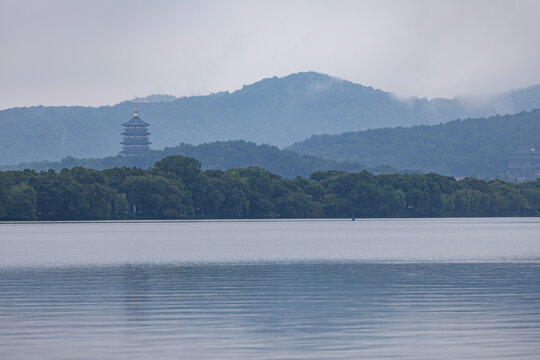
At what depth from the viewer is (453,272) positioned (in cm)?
5003

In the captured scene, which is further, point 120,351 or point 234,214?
point 234,214

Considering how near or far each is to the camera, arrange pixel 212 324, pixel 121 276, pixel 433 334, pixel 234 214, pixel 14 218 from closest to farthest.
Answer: pixel 433 334
pixel 212 324
pixel 121 276
pixel 14 218
pixel 234 214

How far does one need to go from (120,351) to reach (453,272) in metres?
29.0

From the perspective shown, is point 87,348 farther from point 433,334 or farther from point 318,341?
point 433,334

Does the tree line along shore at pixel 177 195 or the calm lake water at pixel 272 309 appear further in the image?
the tree line along shore at pixel 177 195

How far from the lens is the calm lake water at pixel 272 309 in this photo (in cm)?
2439

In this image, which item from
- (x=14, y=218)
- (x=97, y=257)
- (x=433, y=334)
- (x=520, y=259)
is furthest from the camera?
(x=14, y=218)

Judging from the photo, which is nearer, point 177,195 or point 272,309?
point 272,309

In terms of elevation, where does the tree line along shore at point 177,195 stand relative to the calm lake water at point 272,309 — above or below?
above

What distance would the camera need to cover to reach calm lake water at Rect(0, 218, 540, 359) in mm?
24391

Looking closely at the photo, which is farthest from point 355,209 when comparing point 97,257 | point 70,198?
point 97,257

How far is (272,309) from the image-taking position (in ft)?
107

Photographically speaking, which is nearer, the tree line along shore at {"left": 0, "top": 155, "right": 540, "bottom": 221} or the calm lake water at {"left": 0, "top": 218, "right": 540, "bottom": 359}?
the calm lake water at {"left": 0, "top": 218, "right": 540, "bottom": 359}

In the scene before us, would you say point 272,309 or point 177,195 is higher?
point 177,195
